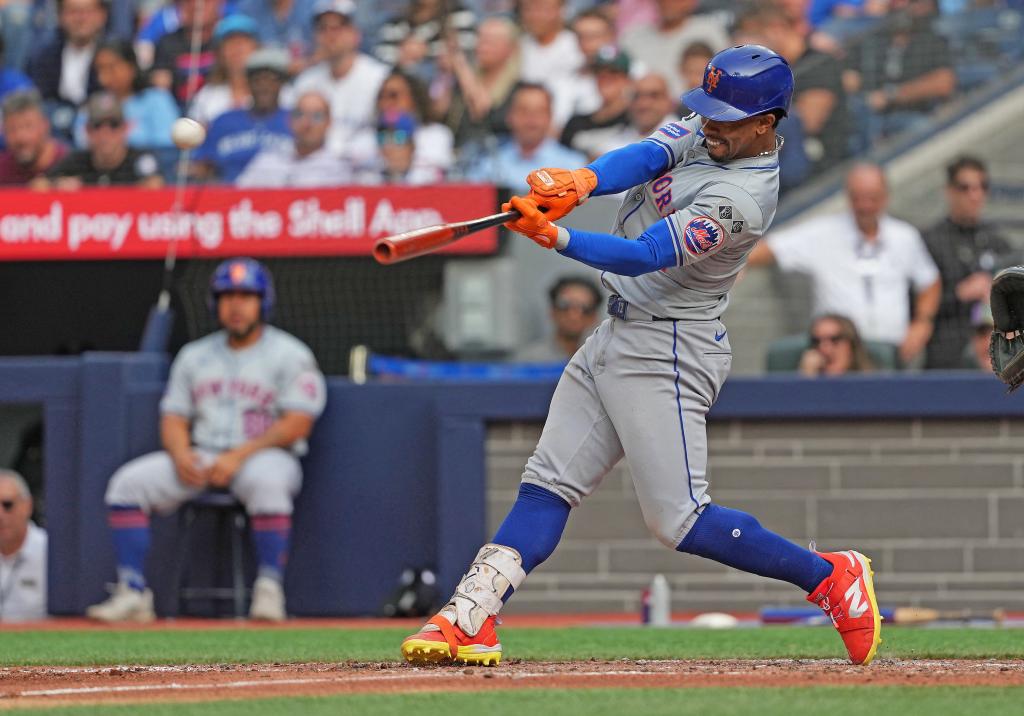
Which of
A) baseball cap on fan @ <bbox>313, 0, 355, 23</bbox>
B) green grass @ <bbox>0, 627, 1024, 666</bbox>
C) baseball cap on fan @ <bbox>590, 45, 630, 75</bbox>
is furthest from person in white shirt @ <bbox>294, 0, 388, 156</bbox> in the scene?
green grass @ <bbox>0, 627, 1024, 666</bbox>

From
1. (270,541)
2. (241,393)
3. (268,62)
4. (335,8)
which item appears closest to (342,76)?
(268,62)

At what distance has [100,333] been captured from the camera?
34.0ft

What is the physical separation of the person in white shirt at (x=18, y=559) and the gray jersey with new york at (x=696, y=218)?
4.39 m

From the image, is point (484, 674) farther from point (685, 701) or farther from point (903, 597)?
point (903, 597)

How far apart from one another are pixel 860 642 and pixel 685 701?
1130mm

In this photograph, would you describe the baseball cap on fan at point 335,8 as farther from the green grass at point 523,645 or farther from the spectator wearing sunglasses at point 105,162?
the green grass at point 523,645

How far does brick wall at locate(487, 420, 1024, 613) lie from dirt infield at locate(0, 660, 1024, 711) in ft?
10.1

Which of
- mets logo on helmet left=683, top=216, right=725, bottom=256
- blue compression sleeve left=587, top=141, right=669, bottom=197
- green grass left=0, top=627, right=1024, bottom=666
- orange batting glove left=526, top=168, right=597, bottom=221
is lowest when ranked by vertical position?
green grass left=0, top=627, right=1024, bottom=666

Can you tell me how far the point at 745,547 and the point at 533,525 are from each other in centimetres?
61

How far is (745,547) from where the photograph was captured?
194 inches

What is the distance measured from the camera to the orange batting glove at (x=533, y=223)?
447cm

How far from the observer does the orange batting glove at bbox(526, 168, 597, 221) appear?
14.9ft

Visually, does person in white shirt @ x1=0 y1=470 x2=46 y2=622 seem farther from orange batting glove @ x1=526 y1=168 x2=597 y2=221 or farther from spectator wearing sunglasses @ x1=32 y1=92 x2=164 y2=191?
orange batting glove @ x1=526 y1=168 x2=597 y2=221

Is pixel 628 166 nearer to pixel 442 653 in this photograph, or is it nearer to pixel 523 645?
pixel 442 653
